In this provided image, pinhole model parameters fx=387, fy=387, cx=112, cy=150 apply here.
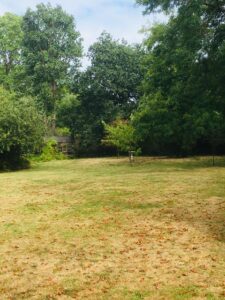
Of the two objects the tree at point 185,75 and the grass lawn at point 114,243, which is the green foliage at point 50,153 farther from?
the grass lawn at point 114,243

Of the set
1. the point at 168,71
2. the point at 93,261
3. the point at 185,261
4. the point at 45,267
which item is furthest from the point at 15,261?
the point at 168,71

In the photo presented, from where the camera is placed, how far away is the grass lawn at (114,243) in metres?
5.64

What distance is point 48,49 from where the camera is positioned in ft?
151

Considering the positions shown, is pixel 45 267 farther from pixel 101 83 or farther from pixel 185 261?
pixel 101 83

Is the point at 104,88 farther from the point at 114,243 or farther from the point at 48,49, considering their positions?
the point at 114,243

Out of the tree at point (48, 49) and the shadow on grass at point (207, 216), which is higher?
the tree at point (48, 49)

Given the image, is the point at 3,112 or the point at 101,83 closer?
the point at 3,112

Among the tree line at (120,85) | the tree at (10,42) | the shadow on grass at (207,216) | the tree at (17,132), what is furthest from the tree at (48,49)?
the shadow on grass at (207,216)

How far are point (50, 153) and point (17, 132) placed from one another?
478 inches

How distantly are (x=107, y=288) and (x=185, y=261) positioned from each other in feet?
5.59

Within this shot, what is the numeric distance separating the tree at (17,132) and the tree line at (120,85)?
0.06 m

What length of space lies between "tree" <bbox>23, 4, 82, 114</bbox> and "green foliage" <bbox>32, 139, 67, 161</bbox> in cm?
1076

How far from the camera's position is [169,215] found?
1023 cm

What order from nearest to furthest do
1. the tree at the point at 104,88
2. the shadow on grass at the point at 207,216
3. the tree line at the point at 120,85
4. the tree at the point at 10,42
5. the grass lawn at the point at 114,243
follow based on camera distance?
the grass lawn at the point at 114,243 < the shadow on grass at the point at 207,216 < the tree line at the point at 120,85 < the tree at the point at 104,88 < the tree at the point at 10,42
